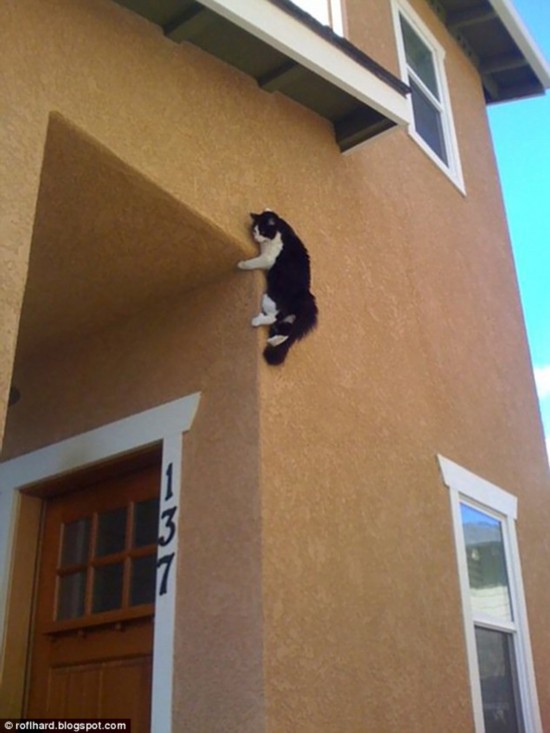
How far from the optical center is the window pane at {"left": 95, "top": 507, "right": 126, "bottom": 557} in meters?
4.71

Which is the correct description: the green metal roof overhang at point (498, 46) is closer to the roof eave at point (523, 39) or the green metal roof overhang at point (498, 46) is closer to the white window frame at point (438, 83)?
the roof eave at point (523, 39)

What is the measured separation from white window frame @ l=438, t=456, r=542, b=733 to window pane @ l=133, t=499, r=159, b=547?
A: 179 cm

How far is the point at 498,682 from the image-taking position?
5.43 m

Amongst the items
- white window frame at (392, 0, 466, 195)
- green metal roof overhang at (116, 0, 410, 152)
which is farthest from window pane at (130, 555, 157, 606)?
white window frame at (392, 0, 466, 195)

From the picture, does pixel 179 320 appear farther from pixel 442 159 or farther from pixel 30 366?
pixel 442 159

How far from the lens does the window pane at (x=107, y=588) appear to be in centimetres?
457

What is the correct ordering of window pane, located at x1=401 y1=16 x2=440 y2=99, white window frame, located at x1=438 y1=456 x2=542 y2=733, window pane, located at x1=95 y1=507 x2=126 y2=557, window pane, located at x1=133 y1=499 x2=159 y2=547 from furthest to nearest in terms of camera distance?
window pane, located at x1=401 y1=16 x2=440 y2=99, white window frame, located at x1=438 y1=456 x2=542 y2=733, window pane, located at x1=95 y1=507 x2=126 y2=557, window pane, located at x1=133 y1=499 x2=159 y2=547

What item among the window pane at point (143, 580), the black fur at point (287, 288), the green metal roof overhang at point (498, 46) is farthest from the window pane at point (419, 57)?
the window pane at point (143, 580)

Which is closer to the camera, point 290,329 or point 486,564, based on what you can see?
point 290,329

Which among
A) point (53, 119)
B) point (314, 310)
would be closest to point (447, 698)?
point (314, 310)

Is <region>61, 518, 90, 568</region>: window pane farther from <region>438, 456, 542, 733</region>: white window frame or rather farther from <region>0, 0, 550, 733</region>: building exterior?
<region>438, 456, 542, 733</region>: white window frame

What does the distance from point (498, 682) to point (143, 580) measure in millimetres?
2422

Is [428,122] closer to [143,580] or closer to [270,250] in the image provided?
[270,250]

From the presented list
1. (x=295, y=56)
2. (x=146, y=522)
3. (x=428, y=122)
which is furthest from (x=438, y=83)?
(x=146, y=522)
